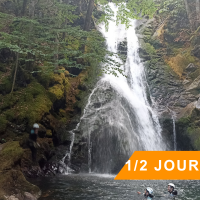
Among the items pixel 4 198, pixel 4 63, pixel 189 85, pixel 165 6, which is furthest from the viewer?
pixel 165 6

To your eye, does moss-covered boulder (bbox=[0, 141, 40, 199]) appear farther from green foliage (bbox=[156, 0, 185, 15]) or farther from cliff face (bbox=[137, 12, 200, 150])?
green foliage (bbox=[156, 0, 185, 15])

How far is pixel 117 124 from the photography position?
1222cm

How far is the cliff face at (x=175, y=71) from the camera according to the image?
44.7ft

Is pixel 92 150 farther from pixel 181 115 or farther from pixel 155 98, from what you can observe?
pixel 155 98

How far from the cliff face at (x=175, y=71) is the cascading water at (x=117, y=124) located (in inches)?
49.1

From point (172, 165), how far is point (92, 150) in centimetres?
425

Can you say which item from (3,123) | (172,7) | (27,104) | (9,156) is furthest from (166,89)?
(9,156)

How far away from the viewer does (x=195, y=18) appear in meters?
20.4

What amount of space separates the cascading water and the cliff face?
1.25 metres

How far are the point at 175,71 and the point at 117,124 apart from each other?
9776 millimetres

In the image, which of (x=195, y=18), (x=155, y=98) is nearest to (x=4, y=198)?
(x=155, y=98)

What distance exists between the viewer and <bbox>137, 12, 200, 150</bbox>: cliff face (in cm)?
1362

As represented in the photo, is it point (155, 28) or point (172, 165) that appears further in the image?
point (155, 28)

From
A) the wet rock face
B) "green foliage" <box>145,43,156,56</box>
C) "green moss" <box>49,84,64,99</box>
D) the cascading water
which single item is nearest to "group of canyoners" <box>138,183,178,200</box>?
the cascading water
